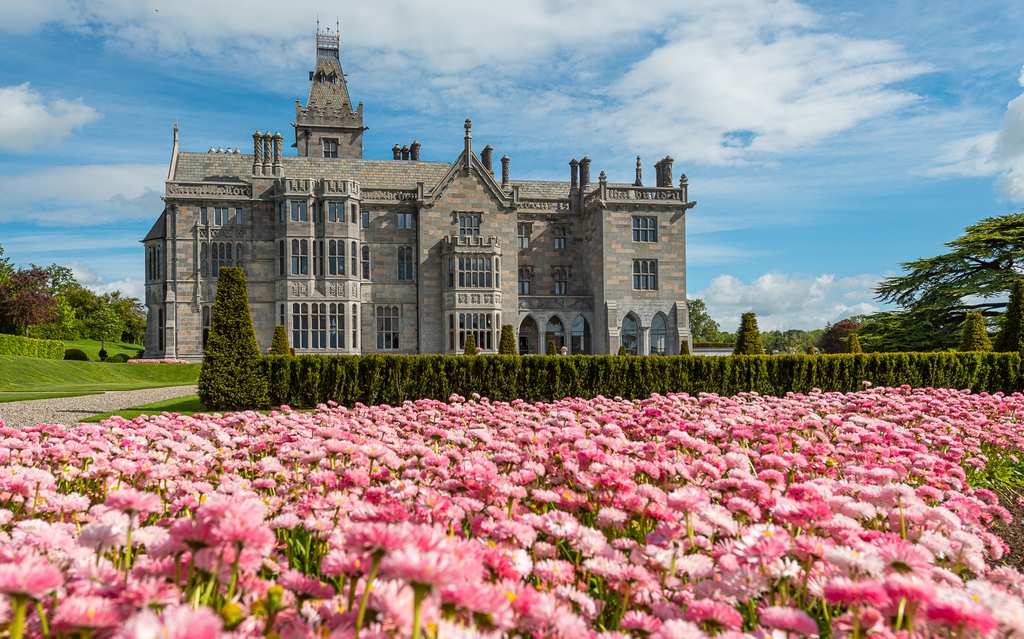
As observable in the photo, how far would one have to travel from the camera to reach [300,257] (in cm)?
3156

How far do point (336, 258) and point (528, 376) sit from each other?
60.2ft

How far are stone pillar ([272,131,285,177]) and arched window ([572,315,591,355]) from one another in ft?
53.1

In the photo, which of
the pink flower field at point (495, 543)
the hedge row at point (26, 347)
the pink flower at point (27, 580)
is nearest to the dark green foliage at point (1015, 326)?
the pink flower field at point (495, 543)

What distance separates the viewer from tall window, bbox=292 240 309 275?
1240 inches

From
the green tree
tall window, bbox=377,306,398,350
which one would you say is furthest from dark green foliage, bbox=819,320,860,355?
tall window, bbox=377,306,398,350

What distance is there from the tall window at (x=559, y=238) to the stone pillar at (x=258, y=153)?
15213 mm

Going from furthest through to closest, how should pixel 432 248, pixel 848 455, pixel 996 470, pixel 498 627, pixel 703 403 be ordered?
pixel 432 248 → pixel 703 403 → pixel 996 470 → pixel 848 455 → pixel 498 627

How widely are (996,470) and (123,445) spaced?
26.6 feet

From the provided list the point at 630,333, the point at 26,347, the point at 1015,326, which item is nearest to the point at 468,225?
the point at 630,333

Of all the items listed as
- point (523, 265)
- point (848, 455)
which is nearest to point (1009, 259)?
point (523, 265)

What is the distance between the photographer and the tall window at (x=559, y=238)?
36406 mm

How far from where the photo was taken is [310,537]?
321cm

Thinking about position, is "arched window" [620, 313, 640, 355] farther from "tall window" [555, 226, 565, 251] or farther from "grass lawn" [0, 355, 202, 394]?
"grass lawn" [0, 355, 202, 394]

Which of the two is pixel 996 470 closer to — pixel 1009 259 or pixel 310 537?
pixel 310 537
